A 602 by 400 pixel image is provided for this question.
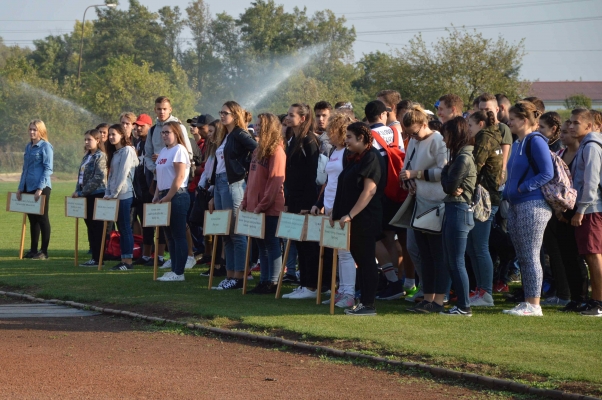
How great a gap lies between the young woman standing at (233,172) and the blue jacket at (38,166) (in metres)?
4.38

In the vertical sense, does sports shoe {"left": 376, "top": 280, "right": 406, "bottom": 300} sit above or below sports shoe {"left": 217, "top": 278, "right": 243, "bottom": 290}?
above

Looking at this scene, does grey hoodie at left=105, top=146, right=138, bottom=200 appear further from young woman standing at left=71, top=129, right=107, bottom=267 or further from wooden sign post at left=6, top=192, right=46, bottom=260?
wooden sign post at left=6, top=192, right=46, bottom=260

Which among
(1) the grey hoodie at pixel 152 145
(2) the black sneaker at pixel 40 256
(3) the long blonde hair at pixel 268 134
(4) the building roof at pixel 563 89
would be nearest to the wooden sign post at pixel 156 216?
(1) the grey hoodie at pixel 152 145

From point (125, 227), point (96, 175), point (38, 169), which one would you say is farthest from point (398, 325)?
point (38, 169)

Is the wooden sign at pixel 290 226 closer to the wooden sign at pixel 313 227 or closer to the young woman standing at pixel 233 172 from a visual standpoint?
the wooden sign at pixel 313 227

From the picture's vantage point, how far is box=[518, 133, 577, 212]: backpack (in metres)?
8.49

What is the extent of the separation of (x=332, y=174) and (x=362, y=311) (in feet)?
5.36

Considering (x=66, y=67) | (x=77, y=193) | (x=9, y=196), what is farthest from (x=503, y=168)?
(x=66, y=67)

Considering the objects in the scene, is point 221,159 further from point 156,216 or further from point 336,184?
point 336,184

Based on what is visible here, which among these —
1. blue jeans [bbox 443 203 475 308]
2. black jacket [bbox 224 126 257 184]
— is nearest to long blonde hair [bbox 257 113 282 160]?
black jacket [bbox 224 126 257 184]

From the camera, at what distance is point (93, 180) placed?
13.4 m

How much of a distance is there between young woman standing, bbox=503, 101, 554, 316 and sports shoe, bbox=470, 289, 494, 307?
0.57 metres

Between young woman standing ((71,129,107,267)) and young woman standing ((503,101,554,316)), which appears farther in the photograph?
young woman standing ((71,129,107,267))

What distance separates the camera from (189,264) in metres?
13.3
